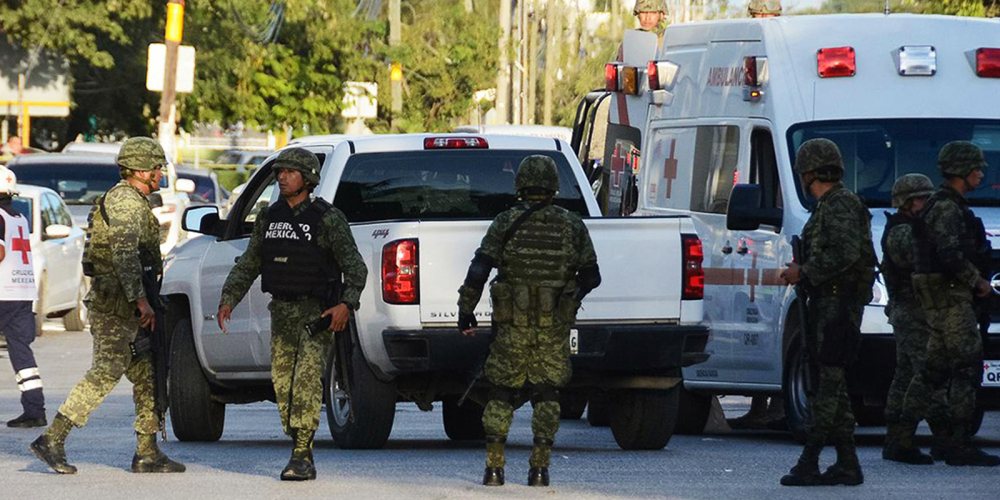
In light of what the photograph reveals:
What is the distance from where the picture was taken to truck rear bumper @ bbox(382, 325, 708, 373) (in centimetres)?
1103

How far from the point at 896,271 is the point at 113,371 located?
13.5 ft

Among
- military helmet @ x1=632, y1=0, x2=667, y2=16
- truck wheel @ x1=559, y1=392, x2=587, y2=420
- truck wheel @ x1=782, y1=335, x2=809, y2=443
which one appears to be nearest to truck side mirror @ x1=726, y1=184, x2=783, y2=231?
truck wheel @ x1=782, y1=335, x2=809, y2=443

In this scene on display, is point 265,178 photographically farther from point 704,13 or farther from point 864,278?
point 704,13

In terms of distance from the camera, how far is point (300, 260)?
10234 mm

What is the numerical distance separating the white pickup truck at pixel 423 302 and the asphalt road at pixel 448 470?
0.91 ft

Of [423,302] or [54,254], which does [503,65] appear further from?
Result: [423,302]

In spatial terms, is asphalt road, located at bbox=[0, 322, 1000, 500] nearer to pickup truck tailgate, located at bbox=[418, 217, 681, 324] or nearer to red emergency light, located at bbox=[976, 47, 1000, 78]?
pickup truck tailgate, located at bbox=[418, 217, 681, 324]

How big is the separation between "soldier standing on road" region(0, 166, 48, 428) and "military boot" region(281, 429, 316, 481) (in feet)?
14.0

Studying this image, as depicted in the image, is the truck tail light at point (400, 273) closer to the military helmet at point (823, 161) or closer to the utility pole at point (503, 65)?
the military helmet at point (823, 161)

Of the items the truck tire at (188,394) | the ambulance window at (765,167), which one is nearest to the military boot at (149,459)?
the truck tire at (188,394)

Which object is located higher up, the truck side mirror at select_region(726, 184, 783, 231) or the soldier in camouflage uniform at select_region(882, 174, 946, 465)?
the truck side mirror at select_region(726, 184, 783, 231)

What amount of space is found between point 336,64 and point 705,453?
3638 cm

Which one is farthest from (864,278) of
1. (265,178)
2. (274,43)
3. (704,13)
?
(704,13)

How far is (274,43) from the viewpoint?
154 feet
